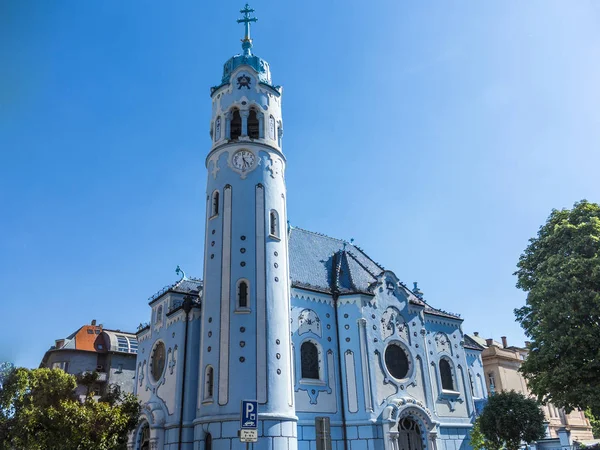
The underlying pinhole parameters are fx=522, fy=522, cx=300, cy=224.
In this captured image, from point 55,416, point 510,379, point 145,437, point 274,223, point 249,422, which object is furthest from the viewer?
point 510,379

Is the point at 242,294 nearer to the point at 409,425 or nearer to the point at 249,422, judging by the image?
the point at 249,422

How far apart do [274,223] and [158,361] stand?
37.5 ft

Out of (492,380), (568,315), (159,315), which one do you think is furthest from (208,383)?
(492,380)

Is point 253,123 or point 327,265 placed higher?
point 253,123

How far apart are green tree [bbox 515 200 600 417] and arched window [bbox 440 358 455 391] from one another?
11682 millimetres

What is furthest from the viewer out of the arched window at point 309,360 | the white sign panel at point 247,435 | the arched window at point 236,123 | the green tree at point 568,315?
the arched window at point 236,123

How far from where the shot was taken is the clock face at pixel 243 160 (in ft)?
104

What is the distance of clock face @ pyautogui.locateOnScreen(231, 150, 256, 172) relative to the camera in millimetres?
31695

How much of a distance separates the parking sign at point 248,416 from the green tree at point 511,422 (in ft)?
71.7

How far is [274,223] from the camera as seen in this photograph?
30922 mm

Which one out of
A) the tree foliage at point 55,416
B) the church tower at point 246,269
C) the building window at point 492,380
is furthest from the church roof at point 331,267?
the building window at point 492,380

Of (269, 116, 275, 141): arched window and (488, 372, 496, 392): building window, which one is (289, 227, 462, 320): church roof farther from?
(488, 372, 496, 392): building window

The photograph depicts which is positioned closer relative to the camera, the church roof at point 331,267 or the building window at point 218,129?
the building window at point 218,129

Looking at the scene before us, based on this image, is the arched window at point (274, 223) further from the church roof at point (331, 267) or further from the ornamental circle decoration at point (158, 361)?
the ornamental circle decoration at point (158, 361)
